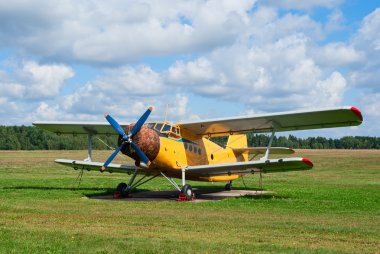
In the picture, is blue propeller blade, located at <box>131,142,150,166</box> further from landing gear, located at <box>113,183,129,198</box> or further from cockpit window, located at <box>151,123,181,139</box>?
landing gear, located at <box>113,183,129,198</box>

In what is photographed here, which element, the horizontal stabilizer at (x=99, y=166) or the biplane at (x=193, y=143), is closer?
the biplane at (x=193, y=143)

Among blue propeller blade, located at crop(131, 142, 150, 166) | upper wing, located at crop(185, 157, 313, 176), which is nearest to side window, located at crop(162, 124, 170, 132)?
blue propeller blade, located at crop(131, 142, 150, 166)

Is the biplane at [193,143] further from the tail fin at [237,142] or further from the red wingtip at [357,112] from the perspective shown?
the tail fin at [237,142]

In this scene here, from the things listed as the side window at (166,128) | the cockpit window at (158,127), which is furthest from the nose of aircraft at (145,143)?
the side window at (166,128)

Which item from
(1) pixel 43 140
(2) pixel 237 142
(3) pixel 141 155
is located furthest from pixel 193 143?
(1) pixel 43 140

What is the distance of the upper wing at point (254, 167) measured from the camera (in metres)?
18.0

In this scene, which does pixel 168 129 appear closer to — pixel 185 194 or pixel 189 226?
pixel 185 194

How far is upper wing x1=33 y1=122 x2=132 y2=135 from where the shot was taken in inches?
893

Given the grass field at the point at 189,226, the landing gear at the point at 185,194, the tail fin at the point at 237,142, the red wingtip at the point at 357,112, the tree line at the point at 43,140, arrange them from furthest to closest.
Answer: the tree line at the point at 43,140
the tail fin at the point at 237,142
the landing gear at the point at 185,194
the red wingtip at the point at 357,112
the grass field at the point at 189,226

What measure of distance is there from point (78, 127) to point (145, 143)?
6473 millimetres

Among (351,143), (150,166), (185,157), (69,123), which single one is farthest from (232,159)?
(351,143)

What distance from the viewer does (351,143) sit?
169875 mm

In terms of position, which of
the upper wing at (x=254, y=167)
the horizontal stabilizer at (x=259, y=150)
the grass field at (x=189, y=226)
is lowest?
the grass field at (x=189, y=226)

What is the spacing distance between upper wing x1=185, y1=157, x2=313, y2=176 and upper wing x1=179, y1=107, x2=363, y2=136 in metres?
1.81
